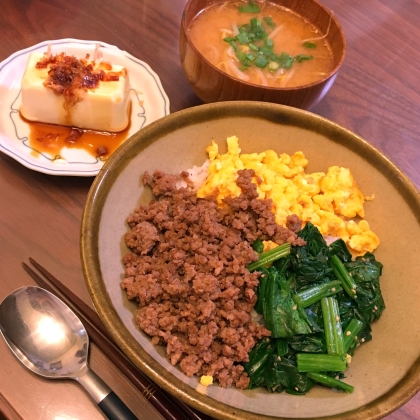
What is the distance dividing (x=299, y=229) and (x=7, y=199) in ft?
4.43

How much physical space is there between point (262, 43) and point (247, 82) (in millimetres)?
597

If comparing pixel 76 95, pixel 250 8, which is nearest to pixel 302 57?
pixel 250 8

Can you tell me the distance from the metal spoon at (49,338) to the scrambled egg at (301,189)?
760mm

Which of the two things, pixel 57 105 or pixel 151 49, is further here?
pixel 151 49

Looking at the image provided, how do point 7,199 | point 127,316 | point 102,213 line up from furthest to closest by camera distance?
1. point 7,199
2. point 102,213
3. point 127,316

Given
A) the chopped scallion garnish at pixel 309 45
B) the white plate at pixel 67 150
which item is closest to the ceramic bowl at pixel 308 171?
the white plate at pixel 67 150

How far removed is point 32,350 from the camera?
1528 mm

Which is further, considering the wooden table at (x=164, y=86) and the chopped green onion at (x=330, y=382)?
the wooden table at (x=164, y=86)

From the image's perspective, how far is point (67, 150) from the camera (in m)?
2.09

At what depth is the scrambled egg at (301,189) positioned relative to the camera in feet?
5.78

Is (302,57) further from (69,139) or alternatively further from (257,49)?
(69,139)

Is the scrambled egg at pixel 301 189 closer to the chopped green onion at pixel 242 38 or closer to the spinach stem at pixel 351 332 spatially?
the spinach stem at pixel 351 332

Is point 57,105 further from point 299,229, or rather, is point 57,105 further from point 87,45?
point 299,229

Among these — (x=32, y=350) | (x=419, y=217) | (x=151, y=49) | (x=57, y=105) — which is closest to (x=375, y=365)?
(x=419, y=217)
